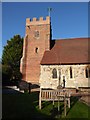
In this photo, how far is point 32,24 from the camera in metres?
39.7

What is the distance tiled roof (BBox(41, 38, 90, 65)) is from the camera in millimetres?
33531

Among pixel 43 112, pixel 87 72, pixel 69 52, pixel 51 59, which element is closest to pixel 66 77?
pixel 87 72

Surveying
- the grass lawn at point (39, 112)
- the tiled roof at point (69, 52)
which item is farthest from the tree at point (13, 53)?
the grass lawn at point (39, 112)

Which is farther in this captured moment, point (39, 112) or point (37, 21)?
point (37, 21)

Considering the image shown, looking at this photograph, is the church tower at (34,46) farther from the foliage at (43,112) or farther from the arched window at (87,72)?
the foliage at (43,112)

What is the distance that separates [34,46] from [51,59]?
5473 millimetres

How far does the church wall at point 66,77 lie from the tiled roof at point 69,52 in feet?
2.57

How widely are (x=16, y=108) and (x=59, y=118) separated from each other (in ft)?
12.6

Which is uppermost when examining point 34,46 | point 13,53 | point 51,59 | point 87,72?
point 34,46

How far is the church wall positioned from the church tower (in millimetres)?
3231

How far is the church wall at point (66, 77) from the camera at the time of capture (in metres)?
32.7

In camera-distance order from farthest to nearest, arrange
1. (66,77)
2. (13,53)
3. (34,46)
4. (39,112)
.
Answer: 1. (13,53)
2. (34,46)
3. (66,77)
4. (39,112)

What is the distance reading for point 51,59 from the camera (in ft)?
114

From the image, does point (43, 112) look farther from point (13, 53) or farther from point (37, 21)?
point (13, 53)
